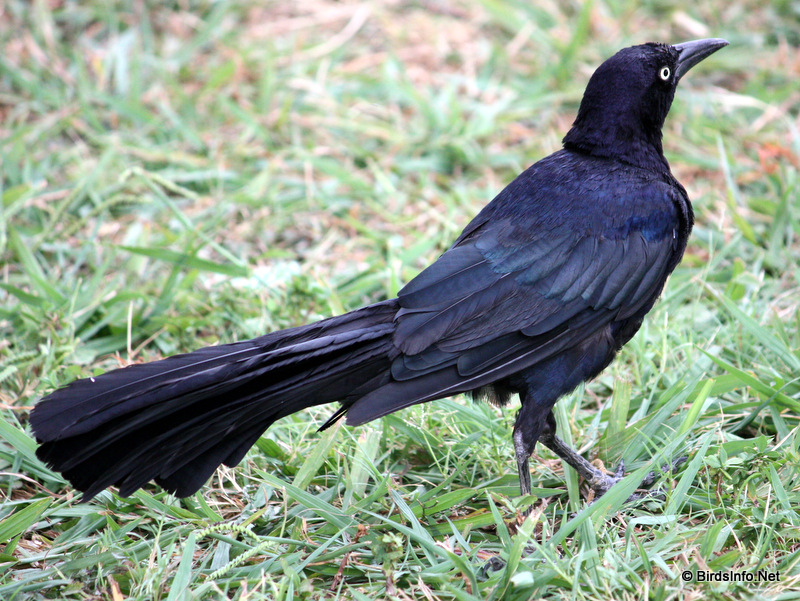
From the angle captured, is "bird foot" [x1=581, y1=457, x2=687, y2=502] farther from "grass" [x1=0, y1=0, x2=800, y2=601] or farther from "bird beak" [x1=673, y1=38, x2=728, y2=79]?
"bird beak" [x1=673, y1=38, x2=728, y2=79]

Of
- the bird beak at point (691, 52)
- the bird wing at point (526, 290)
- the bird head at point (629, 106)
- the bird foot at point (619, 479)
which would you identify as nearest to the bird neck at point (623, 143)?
the bird head at point (629, 106)

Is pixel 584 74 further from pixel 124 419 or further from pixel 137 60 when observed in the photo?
pixel 124 419

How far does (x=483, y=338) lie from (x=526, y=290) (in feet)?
0.87

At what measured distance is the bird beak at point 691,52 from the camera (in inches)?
144

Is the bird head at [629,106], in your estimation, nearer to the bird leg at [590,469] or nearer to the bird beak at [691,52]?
the bird beak at [691,52]

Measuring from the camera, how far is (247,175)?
18.6 feet

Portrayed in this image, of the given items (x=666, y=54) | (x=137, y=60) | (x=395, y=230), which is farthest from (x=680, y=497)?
(x=137, y=60)

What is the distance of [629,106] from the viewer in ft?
Result: 11.3

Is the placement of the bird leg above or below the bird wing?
below

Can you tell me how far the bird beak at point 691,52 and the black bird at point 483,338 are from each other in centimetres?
9

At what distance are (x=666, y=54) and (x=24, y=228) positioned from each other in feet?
12.4

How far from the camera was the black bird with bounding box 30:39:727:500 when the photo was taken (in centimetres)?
283

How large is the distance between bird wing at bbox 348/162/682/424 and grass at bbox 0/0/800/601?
50cm

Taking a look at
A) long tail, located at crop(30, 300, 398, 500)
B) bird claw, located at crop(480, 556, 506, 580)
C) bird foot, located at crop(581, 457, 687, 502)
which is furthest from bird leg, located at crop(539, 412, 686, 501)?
long tail, located at crop(30, 300, 398, 500)
